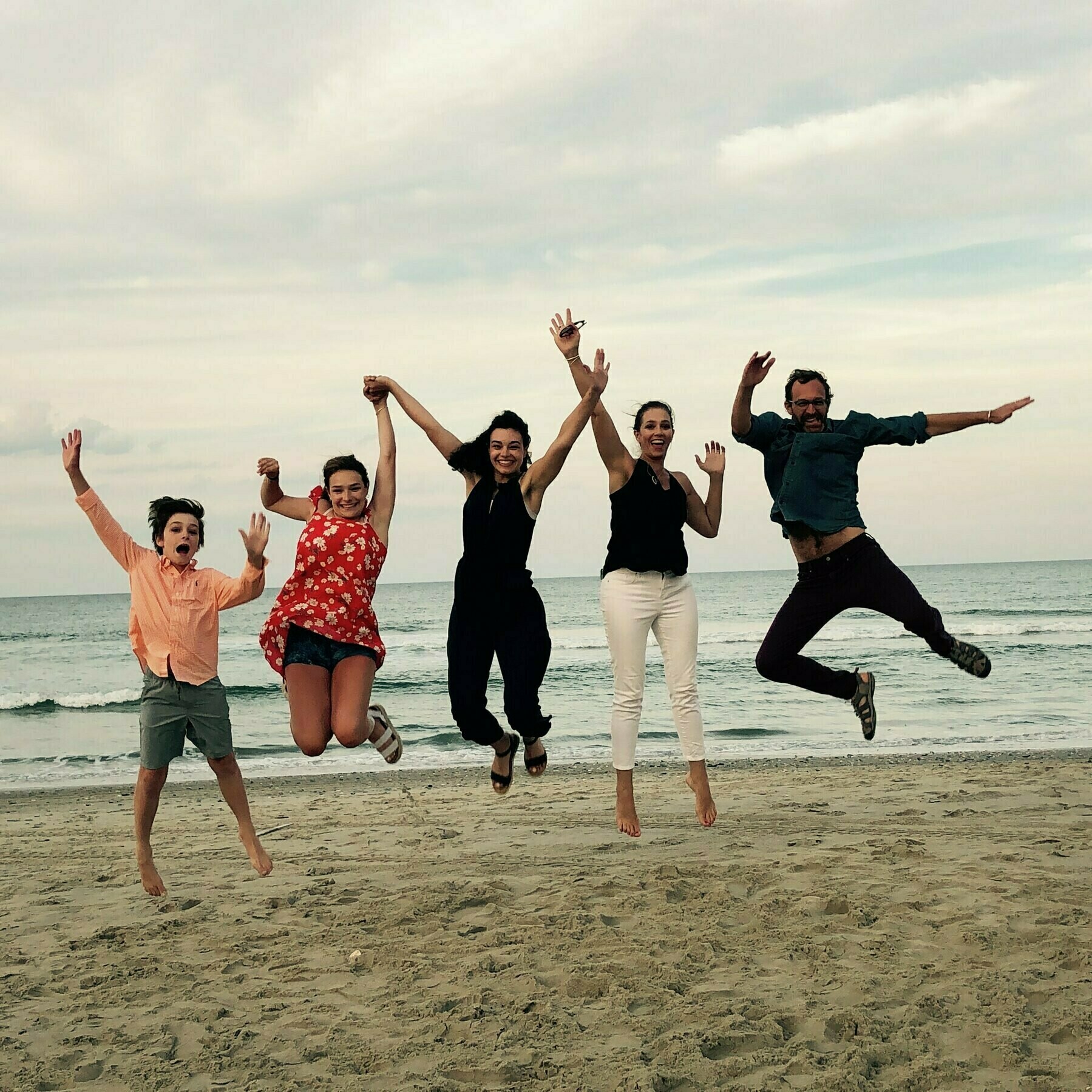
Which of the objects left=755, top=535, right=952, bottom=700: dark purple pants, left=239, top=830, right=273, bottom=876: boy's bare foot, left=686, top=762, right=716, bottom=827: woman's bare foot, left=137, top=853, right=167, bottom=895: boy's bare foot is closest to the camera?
left=137, top=853, right=167, bottom=895: boy's bare foot

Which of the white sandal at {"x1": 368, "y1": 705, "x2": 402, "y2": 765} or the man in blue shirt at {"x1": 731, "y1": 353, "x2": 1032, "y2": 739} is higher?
the man in blue shirt at {"x1": 731, "y1": 353, "x2": 1032, "y2": 739}

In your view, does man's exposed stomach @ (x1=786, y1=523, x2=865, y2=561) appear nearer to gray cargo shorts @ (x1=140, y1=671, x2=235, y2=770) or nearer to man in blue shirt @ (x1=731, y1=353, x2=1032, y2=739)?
man in blue shirt @ (x1=731, y1=353, x2=1032, y2=739)

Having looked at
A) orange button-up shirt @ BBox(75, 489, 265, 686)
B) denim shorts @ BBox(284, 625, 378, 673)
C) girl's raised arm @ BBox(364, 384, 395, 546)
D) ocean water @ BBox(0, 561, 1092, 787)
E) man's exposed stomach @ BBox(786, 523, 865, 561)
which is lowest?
ocean water @ BBox(0, 561, 1092, 787)

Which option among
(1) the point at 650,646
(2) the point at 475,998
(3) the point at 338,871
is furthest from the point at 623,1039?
(1) the point at 650,646

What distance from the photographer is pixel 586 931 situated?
530 cm

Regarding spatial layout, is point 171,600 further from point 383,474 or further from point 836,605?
point 836,605

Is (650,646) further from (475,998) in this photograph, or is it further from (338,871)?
(475,998)

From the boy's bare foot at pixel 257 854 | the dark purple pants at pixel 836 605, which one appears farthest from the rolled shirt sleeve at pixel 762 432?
the boy's bare foot at pixel 257 854

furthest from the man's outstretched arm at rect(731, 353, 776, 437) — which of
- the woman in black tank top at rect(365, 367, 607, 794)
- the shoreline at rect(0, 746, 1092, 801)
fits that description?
the shoreline at rect(0, 746, 1092, 801)

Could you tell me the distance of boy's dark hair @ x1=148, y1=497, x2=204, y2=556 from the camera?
5660mm

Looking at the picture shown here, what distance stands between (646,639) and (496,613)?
34.5 inches

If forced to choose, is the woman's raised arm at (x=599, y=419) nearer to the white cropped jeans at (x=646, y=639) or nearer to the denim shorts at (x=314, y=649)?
the white cropped jeans at (x=646, y=639)

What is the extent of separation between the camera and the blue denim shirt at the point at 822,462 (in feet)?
21.1

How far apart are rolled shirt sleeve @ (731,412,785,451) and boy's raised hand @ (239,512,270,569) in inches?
109
